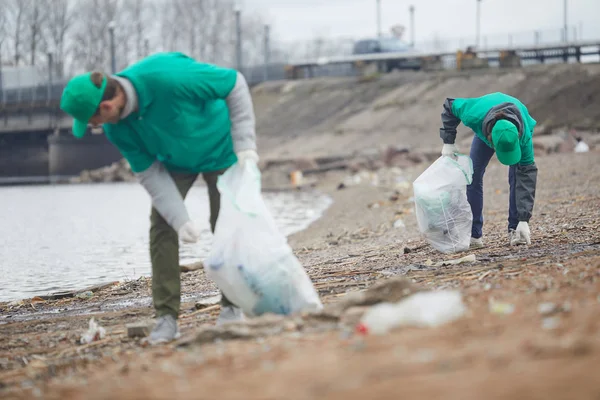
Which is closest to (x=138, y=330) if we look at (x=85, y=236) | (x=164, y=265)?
(x=164, y=265)

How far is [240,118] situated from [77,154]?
51363mm

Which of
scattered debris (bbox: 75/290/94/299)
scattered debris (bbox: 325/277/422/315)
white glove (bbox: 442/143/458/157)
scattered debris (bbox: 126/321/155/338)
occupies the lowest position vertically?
scattered debris (bbox: 75/290/94/299)

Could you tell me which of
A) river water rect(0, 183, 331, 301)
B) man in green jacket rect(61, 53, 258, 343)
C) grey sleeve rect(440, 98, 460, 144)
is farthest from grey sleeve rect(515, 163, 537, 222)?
man in green jacket rect(61, 53, 258, 343)

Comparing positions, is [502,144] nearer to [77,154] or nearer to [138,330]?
[138,330]

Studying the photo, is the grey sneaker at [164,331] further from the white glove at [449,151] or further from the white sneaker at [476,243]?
the white sneaker at [476,243]

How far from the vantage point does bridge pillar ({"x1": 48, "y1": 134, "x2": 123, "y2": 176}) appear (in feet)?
176

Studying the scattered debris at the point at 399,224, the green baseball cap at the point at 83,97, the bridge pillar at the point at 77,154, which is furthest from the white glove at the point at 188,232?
the bridge pillar at the point at 77,154

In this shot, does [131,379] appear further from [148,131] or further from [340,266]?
[340,266]

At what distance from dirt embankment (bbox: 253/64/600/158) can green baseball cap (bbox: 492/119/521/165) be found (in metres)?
24.9

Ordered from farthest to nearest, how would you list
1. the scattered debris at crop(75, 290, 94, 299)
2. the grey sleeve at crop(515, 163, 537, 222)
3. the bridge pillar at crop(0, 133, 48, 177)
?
the bridge pillar at crop(0, 133, 48, 177)
the scattered debris at crop(75, 290, 94, 299)
the grey sleeve at crop(515, 163, 537, 222)

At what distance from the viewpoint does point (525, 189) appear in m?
6.95

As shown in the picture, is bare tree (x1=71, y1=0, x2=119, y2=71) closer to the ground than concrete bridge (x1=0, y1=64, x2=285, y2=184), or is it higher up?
higher up

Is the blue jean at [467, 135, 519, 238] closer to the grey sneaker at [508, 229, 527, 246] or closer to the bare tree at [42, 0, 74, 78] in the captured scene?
the grey sneaker at [508, 229, 527, 246]

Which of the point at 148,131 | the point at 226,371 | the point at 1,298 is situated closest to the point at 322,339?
the point at 226,371
